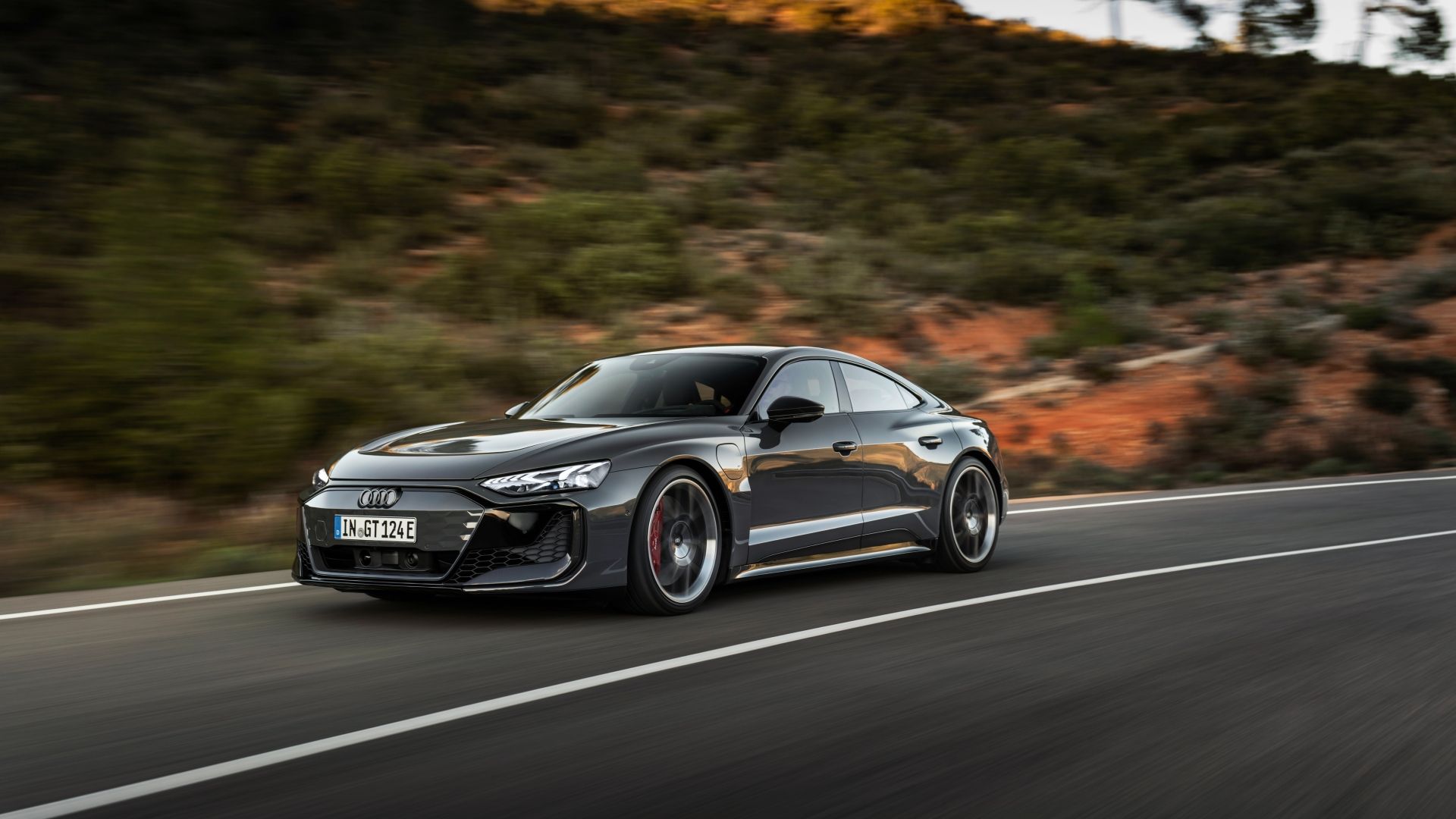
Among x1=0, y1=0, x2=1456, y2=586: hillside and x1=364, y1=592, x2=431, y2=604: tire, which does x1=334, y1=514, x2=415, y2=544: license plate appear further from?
x1=0, y1=0, x2=1456, y2=586: hillside

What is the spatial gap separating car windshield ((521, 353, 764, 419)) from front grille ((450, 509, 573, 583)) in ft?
4.32

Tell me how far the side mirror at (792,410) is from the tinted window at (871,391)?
0.85 m

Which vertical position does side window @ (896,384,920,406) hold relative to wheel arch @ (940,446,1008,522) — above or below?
above

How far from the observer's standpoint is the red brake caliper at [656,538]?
718 cm

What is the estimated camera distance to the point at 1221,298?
96.7ft

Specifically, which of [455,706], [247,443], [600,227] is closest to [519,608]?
[455,706]

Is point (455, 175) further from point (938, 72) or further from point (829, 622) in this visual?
point (829, 622)

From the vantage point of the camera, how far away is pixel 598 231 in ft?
84.8

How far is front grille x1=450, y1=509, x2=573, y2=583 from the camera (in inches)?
266

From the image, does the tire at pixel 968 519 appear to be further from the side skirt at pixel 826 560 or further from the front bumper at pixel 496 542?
the front bumper at pixel 496 542

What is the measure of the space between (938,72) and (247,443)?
34.9m

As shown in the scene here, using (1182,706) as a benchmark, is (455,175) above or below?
above

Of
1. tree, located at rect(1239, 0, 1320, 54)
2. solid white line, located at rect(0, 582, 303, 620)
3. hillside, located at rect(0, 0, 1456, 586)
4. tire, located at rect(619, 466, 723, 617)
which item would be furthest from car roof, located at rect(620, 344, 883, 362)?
tree, located at rect(1239, 0, 1320, 54)

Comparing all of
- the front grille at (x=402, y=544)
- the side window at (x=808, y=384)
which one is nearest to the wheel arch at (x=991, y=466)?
the side window at (x=808, y=384)
